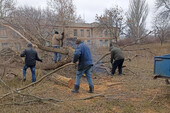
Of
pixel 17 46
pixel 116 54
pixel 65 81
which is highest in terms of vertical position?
pixel 17 46

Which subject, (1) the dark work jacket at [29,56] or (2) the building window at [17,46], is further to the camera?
(2) the building window at [17,46]

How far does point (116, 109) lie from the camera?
3.03m

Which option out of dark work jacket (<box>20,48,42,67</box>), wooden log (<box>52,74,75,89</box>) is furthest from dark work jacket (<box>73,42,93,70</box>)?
dark work jacket (<box>20,48,42,67</box>)

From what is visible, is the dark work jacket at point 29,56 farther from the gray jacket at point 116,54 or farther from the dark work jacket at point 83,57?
the gray jacket at point 116,54

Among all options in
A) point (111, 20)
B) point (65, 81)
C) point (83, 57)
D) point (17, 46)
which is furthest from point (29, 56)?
point (111, 20)

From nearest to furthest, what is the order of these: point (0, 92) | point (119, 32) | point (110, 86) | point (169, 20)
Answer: point (0, 92) < point (110, 86) < point (169, 20) < point (119, 32)

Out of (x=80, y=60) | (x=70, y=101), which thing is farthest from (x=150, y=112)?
(x=80, y=60)

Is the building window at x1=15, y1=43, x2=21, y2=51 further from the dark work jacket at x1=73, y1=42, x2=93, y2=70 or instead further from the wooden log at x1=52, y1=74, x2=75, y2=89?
the dark work jacket at x1=73, y1=42, x2=93, y2=70

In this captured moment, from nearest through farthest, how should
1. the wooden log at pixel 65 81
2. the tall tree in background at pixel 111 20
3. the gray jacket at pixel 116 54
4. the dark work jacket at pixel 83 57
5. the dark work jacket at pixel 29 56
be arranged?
the dark work jacket at pixel 83 57, the wooden log at pixel 65 81, the dark work jacket at pixel 29 56, the gray jacket at pixel 116 54, the tall tree in background at pixel 111 20

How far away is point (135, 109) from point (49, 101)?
2067 millimetres

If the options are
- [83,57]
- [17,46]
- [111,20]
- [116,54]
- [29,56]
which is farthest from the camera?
[111,20]

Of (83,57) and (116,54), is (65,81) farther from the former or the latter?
(116,54)

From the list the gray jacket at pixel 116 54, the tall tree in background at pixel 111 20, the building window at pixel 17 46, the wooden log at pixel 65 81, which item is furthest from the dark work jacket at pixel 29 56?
the tall tree in background at pixel 111 20

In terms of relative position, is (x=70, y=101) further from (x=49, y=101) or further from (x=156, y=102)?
(x=156, y=102)
